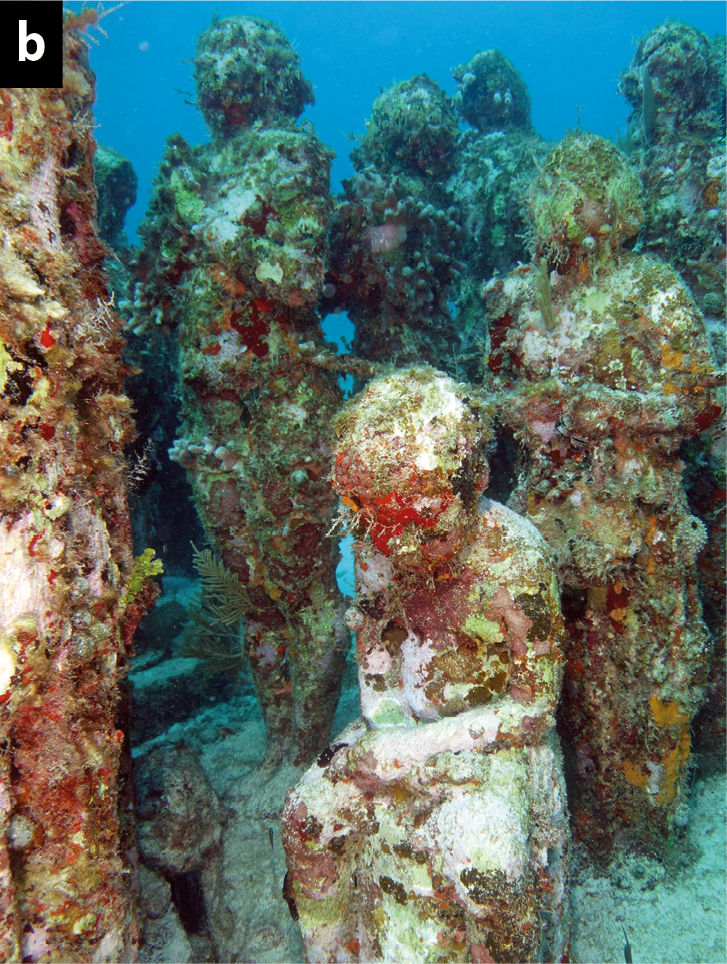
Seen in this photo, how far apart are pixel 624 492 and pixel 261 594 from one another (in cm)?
283

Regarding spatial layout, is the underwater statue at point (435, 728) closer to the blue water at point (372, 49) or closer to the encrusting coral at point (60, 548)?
the encrusting coral at point (60, 548)

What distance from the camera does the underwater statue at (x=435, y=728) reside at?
1.97 meters

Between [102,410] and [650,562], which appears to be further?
[650,562]

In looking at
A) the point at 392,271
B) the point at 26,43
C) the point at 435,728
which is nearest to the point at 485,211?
the point at 392,271

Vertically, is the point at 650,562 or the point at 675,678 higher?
the point at 650,562

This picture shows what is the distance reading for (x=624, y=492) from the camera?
116 inches

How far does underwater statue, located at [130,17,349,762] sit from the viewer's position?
156 inches

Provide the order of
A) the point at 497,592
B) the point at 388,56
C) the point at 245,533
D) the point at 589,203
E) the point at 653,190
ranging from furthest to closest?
1. the point at 388,56
2. the point at 653,190
3. the point at 245,533
4. the point at 589,203
5. the point at 497,592

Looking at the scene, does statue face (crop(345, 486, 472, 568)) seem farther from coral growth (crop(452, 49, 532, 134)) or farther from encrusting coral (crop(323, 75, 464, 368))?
coral growth (crop(452, 49, 532, 134))

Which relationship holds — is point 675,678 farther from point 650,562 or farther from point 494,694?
point 494,694

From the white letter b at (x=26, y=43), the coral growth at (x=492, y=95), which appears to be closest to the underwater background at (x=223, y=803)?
the white letter b at (x=26, y=43)

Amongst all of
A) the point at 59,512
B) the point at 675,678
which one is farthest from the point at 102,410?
the point at 675,678

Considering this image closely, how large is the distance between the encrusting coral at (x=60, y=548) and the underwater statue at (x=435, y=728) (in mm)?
875

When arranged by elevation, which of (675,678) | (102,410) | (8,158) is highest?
(8,158)
